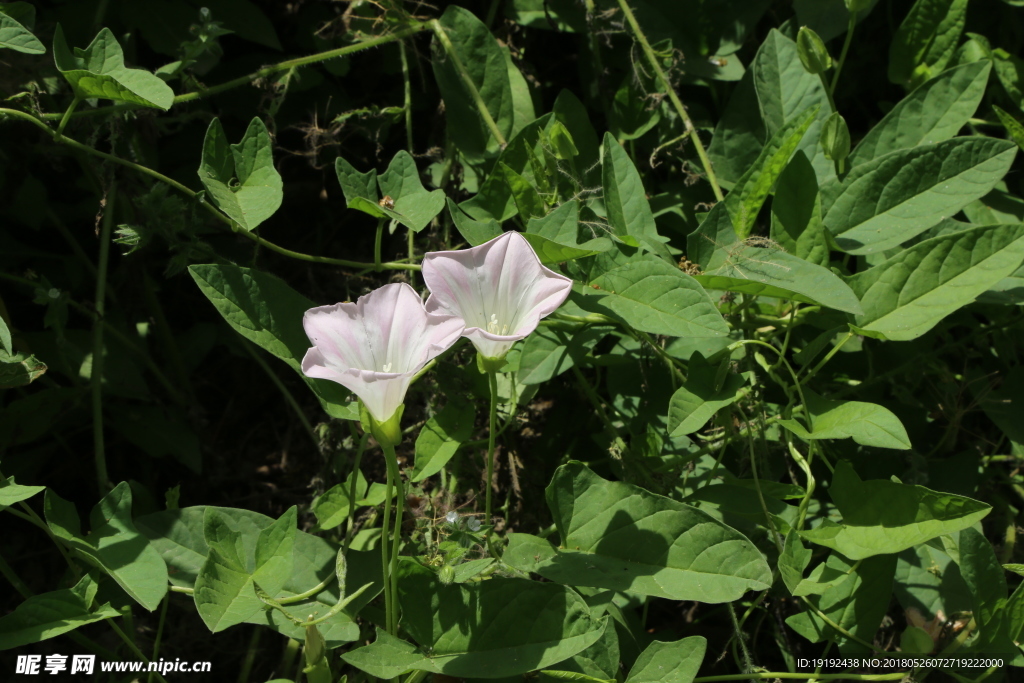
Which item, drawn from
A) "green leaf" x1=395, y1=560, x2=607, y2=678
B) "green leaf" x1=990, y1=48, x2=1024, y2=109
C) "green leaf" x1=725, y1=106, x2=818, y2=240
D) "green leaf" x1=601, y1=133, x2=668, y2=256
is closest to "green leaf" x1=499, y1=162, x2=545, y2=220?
"green leaf" x1=601, y1=133, x2=668, y2=256

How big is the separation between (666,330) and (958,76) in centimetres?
102

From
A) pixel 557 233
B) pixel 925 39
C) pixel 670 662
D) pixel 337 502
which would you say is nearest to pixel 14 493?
pixel 337 502

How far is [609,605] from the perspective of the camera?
4.94 ft

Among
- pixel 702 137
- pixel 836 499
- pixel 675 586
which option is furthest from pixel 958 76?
pixel 675 586

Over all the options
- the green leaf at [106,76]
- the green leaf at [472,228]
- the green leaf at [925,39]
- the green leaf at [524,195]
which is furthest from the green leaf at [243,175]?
the green leaf at [925,39]

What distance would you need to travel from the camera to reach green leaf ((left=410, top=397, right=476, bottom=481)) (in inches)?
55.3

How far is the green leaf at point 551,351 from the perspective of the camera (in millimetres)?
1552

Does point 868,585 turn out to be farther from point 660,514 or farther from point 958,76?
point 958,76

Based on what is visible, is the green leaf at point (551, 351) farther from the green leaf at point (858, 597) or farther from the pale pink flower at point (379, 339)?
the green leaf at point (858, 597)

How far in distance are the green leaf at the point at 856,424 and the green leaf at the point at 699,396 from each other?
0.12 m

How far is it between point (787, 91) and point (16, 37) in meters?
1.62

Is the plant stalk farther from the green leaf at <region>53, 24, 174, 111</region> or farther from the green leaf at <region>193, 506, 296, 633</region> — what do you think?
the green leaf at <region>53, 24, 174, 111</region>

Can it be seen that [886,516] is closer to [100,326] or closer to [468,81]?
[468,81]

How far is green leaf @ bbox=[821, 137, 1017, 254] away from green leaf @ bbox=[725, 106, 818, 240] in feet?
0.56
